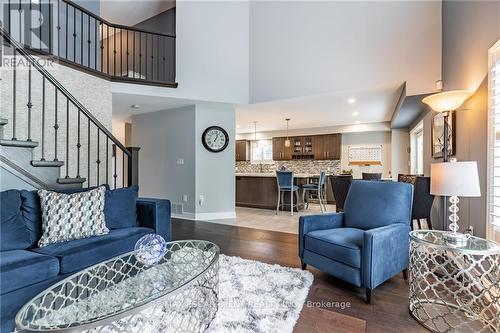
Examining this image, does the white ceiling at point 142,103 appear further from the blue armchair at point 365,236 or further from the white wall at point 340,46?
the blue armchair at point 365,236

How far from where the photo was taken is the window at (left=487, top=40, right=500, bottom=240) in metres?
2.06

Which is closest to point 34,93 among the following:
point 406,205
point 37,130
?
point 37,130

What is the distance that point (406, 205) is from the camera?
2389mm

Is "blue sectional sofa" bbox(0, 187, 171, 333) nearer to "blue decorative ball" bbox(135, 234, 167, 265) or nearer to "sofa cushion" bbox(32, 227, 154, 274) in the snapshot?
"sofa cushion" bbox(32, 227, 154, 274)

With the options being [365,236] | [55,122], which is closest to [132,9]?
[55,122]

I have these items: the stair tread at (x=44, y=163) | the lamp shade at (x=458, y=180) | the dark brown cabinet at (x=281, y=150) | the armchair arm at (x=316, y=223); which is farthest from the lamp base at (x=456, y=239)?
the dark brown cabinet at (x=281, y=150)

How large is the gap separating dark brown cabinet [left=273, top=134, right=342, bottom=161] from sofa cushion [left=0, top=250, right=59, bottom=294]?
7589 mm

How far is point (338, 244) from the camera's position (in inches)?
84.2

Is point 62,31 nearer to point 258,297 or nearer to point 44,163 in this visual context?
point 44,163

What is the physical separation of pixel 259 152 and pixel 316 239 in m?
7.42

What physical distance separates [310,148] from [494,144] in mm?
6446

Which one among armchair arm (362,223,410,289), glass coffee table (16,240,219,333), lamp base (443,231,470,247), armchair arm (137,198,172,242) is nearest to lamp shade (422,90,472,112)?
armchair arm (362,223,410,289)

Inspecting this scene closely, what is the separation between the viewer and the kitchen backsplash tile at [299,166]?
8.30m

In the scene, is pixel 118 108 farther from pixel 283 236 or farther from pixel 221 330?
pixel 221 330
